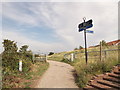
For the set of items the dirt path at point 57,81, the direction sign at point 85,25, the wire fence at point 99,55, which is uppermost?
the direction sign at point 85,25

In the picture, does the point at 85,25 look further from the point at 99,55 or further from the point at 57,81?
the point at 99,55

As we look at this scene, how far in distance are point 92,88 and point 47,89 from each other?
2239mm

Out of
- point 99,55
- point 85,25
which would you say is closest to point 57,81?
point 85,25

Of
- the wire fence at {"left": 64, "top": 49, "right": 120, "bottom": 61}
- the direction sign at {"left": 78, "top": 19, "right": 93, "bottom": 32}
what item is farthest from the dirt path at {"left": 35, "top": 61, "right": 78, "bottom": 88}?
the direction sign at {"left": 78, "top": 19, "right": 93, "bottom": 32}

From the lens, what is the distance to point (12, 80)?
6348 millimetres

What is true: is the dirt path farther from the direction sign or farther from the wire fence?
the direction sign

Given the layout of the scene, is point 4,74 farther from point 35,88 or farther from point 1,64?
point 35,88

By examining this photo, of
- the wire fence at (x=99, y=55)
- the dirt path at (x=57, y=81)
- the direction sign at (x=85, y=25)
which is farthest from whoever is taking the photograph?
the wire fence at (x=99, y=55)

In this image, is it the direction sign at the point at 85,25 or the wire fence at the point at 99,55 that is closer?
the direction sign at the point at 85,25

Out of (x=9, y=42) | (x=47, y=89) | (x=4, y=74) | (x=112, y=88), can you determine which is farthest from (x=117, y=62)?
(x=9, y=42)

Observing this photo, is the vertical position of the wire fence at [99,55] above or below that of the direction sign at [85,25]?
below

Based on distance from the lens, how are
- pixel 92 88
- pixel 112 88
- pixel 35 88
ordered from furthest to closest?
1. pixel 35 88
2. pixel 92 88
3. pixel 112 88

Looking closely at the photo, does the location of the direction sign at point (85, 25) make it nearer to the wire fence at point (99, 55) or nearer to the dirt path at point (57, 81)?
the wire fence at point (99, 55)

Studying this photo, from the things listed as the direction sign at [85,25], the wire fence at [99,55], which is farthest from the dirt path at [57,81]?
the direction sign at [85,25]
